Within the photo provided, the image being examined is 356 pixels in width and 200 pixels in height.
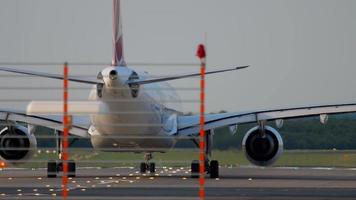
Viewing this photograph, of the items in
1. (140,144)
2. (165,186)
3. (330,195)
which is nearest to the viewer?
(330,195)

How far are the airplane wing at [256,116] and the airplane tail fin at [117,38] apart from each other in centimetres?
380

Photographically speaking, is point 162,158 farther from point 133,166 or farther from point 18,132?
point 18,132

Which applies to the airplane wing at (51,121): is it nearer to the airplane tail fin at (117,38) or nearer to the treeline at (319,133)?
the airplane tail fin at (117,38)

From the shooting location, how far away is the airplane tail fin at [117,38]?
108 ft

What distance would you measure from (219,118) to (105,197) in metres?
13.5

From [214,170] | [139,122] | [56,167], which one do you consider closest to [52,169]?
[56,167]

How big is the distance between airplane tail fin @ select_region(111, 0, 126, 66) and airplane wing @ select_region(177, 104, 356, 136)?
3.80 meters

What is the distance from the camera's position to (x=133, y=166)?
2018 inches

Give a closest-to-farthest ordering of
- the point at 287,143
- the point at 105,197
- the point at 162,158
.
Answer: the point at 105,197
the point at 162,158
the point at 287,143

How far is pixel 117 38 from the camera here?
33.1 meters

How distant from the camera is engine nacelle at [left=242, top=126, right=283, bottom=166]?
34.9 meters

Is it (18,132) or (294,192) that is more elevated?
(18,132)

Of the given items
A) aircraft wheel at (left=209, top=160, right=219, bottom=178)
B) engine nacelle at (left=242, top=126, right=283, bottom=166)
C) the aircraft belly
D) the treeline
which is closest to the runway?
the aircraft belly

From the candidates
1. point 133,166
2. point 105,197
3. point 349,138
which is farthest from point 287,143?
point 105,197
